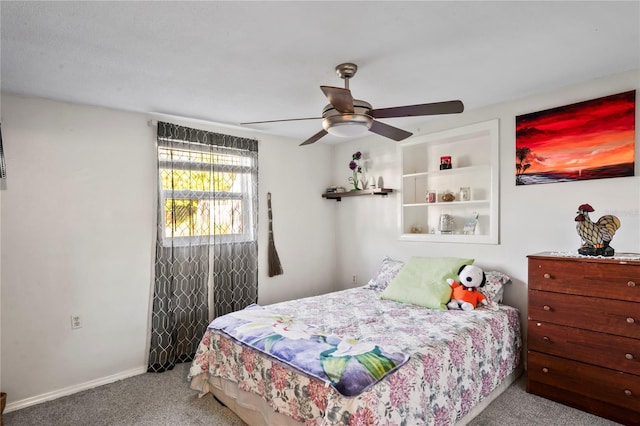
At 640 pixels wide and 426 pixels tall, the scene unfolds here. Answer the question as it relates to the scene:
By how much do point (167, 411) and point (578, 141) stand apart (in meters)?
3.74

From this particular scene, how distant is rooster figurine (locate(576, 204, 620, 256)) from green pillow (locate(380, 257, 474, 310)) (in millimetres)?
892

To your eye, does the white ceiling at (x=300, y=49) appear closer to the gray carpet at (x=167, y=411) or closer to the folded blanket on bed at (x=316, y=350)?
the folded blanket on bed at (x=316, y=350)

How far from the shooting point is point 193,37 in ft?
6.26

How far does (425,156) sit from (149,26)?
301 cm

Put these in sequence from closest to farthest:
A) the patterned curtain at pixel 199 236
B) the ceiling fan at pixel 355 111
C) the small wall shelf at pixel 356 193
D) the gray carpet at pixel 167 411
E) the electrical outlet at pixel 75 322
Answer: the ceiling fan at pixel 355 111 < the gray carpet at pixel 167 411 < the electrical outlet at pixel 75 322 < the patterned curtain at pixel 199 236 < the small wall shelf at pixel 356 193

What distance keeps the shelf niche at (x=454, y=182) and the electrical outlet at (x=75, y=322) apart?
3.21 metres

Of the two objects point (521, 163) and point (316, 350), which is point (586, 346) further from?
point (316, 350)

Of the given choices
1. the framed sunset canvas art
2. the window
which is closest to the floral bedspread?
the window

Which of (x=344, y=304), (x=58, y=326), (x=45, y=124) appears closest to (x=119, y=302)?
(x=58, y=326)

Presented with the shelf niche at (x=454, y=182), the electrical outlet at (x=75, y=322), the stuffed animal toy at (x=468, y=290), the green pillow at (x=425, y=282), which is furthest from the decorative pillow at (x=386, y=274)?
the electrical outlet at (x=75, y=322)

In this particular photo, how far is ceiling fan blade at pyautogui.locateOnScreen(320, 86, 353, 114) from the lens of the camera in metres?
1.81

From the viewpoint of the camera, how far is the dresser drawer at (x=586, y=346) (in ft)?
7.16

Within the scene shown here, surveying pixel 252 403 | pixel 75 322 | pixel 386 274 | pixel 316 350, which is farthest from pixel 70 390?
pixel 386 274

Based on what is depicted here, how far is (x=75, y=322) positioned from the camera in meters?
2.87
